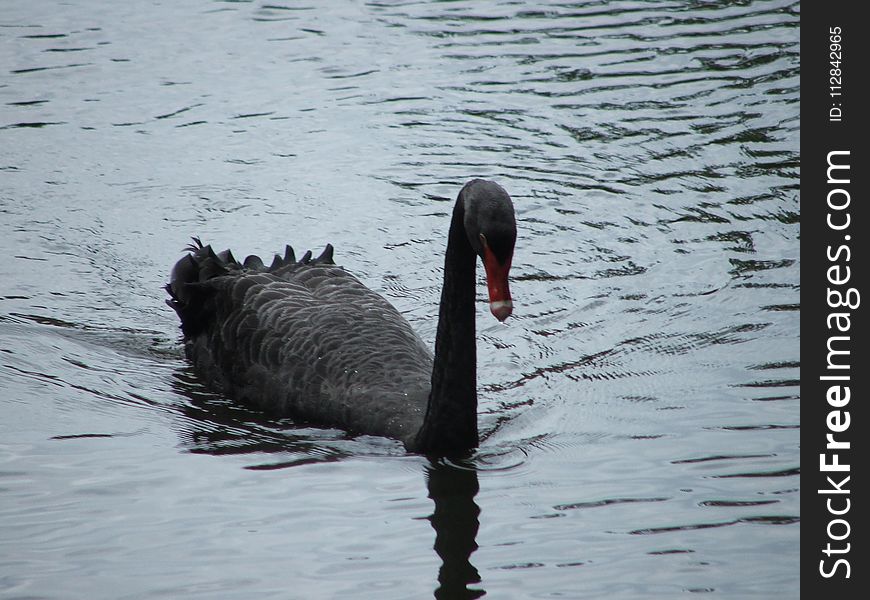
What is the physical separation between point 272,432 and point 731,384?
253 centimetres

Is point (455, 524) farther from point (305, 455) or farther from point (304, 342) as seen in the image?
point (304, 342)

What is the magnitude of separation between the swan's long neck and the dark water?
18 centimetres

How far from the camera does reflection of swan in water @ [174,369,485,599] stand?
17.9 feet

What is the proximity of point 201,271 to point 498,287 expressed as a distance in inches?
114

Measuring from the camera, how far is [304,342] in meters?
7.09

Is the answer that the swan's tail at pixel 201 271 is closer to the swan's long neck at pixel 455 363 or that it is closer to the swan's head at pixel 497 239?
the swan's long neck at pixel 455 363

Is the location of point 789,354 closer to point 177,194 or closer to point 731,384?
point 731,384

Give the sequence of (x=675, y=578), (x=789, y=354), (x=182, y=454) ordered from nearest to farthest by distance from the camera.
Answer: (x=675, y=578)
(x=182, y=454)
(x=789, y=354)

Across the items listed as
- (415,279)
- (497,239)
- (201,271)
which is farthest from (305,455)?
(415,279)

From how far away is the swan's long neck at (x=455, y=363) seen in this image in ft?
20.5

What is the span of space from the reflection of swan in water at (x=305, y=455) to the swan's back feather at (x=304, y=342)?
0.45ft

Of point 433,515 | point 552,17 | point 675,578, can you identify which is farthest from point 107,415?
point 552,17
